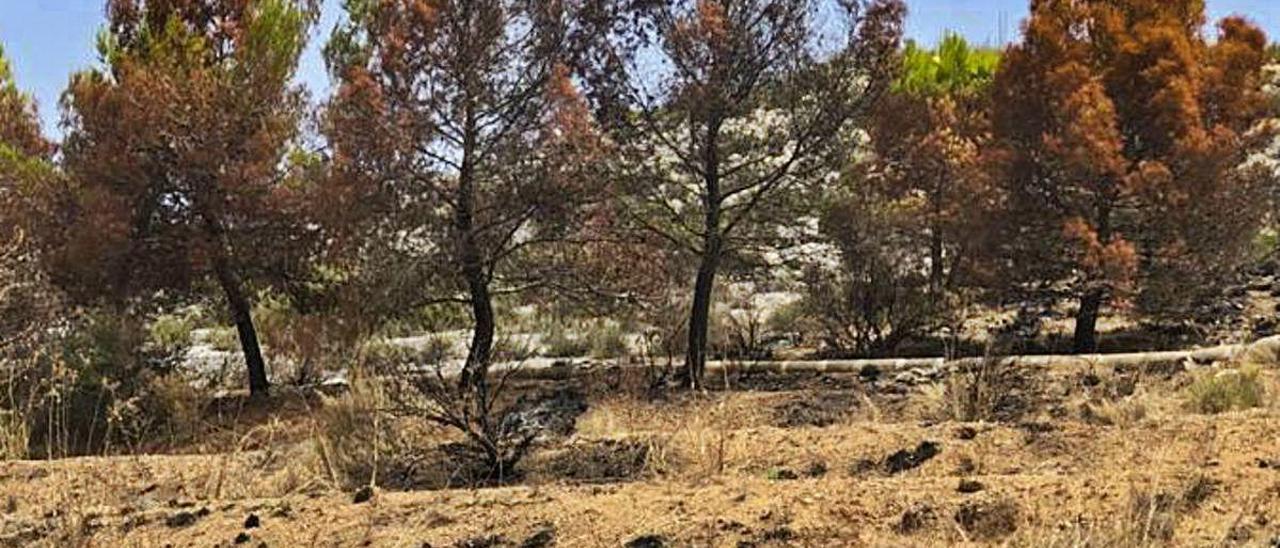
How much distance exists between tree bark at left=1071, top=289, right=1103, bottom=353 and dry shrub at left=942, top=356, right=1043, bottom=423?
4.42 m

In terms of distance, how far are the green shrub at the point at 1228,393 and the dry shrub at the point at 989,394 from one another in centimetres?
109

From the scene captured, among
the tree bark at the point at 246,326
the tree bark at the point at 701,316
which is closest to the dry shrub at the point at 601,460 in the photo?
the tree bark at the point at 701,316

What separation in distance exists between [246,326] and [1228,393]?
36.7 feet

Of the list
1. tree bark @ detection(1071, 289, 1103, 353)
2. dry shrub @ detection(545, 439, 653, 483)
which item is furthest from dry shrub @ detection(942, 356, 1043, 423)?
tree bark @ detection(1071, 289, 1103, 353)

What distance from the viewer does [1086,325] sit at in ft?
51.9

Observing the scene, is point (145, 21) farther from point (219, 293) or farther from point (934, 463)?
point (934, 463)

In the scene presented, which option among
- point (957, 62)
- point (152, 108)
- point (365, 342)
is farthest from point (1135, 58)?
point (152, 108)

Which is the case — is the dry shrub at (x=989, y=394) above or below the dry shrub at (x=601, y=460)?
above

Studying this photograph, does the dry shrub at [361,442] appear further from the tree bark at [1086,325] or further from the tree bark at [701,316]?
the tree bark at [1086,325]

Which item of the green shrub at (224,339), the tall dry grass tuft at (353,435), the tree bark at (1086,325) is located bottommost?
the tall dry grass tuft at (353,435)

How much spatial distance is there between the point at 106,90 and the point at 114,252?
5.79 feet

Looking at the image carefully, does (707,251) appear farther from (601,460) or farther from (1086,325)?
(601,460)

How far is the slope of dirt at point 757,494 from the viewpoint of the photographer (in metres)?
4.41

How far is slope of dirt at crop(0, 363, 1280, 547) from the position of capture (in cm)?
441
